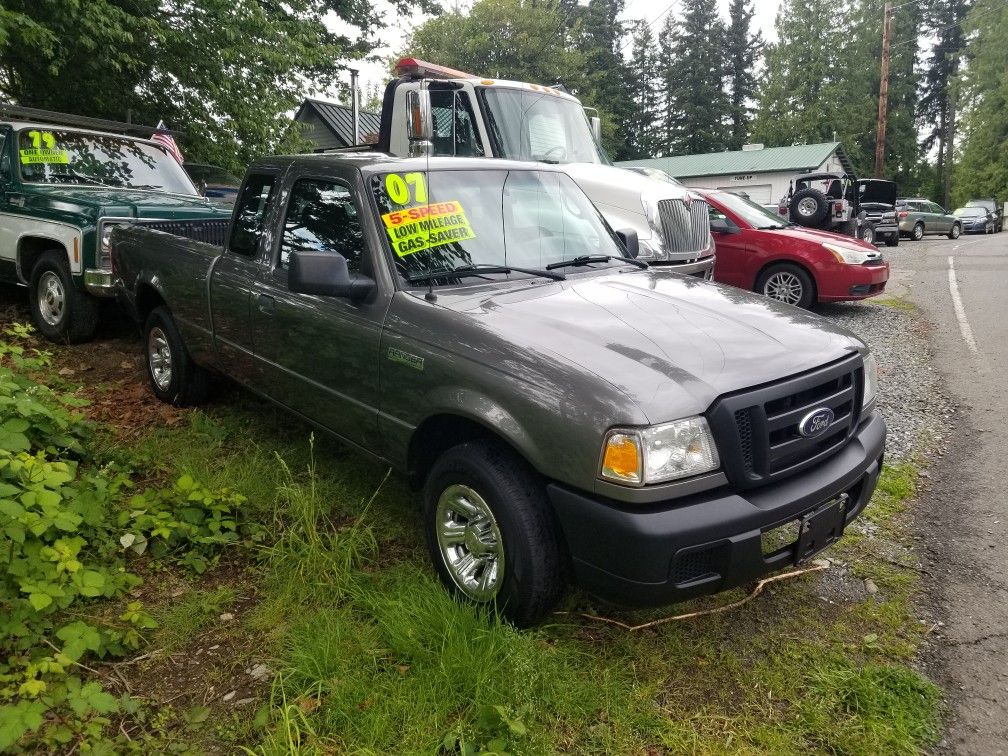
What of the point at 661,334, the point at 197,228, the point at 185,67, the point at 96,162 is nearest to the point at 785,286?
the point at 197,228

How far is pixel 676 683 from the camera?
9.24 ft

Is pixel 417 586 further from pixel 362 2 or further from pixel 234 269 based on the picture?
pixel 362 2

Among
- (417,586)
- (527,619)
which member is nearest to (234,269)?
(417,586)

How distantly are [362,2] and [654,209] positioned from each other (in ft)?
64.8

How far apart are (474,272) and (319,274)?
0.73 meters

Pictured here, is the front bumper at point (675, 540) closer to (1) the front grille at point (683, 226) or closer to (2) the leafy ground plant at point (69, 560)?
(2) the leafy ground plant at point (69, 560)

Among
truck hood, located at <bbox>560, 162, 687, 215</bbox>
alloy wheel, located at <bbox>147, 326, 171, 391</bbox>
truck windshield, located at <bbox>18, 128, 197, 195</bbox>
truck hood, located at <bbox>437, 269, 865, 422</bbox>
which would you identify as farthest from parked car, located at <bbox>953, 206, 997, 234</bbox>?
alloy wheel, located at <bbox>147, 326, 171, 391</bbox>

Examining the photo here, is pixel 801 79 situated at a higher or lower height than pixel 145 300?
higher

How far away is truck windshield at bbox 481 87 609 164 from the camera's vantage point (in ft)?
27.2

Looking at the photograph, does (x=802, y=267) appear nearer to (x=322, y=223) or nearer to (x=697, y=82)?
(x=322, y=223)

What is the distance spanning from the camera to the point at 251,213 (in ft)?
14.6

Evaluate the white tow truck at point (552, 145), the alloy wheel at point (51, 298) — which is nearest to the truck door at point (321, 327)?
the alloy wheel at point (51, 298)

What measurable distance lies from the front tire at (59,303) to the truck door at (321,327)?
3.11 m

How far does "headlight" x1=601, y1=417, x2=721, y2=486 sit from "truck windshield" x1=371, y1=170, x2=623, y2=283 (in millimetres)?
1348
